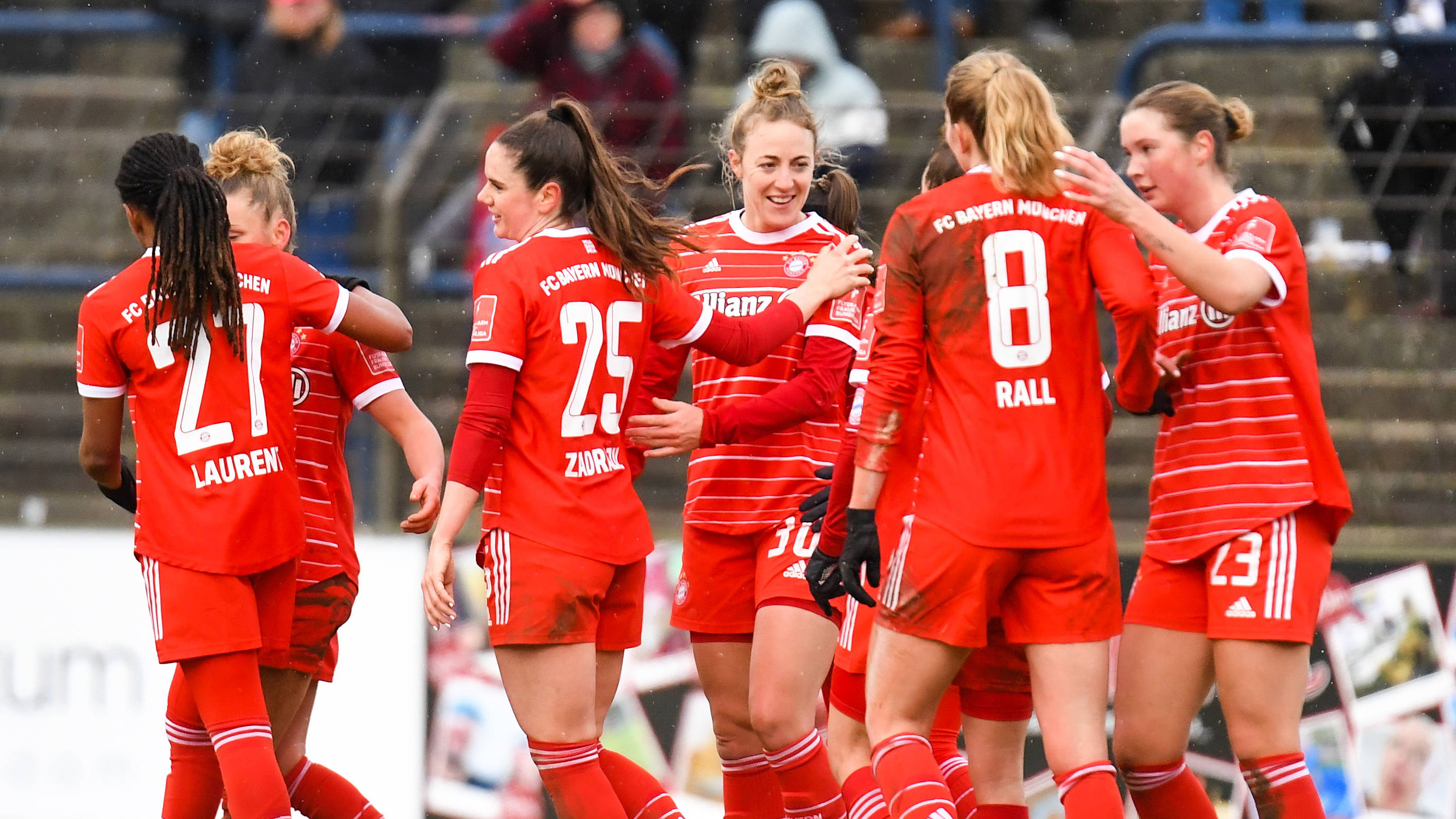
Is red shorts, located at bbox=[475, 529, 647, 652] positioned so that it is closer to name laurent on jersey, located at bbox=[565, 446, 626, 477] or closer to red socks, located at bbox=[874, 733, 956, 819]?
name laurent on jersey, located at bbox=[565, 446, 626, 477]

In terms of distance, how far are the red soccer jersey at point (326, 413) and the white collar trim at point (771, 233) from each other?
106cm

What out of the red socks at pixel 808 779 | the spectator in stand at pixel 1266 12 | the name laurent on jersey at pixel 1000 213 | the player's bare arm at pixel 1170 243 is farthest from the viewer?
the spectator in stand at pixel 1266 12

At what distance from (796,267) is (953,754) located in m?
1.47

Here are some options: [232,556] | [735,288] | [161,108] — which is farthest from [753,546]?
[161,108]

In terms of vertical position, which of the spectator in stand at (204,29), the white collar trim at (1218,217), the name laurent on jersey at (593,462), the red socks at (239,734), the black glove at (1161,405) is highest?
the spectator in stand at (204,29)

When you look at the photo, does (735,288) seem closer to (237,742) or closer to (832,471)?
(832,471)

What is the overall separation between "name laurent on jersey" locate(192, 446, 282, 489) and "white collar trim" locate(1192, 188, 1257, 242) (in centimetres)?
238

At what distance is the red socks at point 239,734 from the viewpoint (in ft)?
13.8

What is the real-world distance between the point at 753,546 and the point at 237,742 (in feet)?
4.83

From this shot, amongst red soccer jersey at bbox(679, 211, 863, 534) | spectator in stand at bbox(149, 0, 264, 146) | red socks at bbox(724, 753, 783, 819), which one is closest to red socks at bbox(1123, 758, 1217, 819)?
red socks at bbox(724, 753, 783, 819)

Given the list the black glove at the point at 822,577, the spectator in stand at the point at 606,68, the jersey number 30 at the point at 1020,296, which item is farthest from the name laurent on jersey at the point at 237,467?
the spectator in stand at the point at 606,68

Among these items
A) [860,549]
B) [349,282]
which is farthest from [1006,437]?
[349,282]

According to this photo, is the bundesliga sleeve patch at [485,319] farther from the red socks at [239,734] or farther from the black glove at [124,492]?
the black glove at [124,492]

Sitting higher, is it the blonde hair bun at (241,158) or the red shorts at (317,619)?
the blonde hair bun at (241,158)
